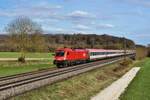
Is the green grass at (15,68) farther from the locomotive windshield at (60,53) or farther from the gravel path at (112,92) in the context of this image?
the gravel path at (112,92)

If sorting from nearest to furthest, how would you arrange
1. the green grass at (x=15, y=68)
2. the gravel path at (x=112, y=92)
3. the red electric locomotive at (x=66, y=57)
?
1. the gravel path at (x=112, y=92)
2. the green grass at (x=15, y=68)
3. the red electric locomotive at (x=66, y=57)

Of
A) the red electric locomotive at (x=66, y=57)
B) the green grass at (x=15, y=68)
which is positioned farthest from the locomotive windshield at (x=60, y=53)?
the green grass at (x=15, y=68)

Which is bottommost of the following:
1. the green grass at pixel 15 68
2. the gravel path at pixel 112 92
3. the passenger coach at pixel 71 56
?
the gravel path at pixel 112 92

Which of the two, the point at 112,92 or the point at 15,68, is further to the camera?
the point at 15,68

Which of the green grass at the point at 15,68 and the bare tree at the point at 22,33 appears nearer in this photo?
the green grass at the point at 15,68

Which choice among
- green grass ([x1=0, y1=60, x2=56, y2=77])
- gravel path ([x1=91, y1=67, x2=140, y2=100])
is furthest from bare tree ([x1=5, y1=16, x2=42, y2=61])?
gravel path ([x1=91, y1=67, x2=140, y2=100])

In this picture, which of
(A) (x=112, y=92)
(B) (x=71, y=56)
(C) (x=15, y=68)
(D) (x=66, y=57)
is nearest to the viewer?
(A) (x=112, y=92)

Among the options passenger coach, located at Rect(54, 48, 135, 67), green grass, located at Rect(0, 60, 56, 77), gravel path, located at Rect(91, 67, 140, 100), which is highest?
passenger coach, located at Rect(54, 48, 135, 67)

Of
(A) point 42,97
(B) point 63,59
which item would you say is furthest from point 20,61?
(A) point 42,97

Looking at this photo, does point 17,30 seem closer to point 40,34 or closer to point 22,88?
point 40,34

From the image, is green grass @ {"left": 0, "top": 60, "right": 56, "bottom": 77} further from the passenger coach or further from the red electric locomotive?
the passenger coach

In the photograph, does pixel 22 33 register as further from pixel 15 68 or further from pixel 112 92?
pixel 112 92

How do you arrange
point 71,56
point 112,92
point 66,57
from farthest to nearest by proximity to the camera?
point 71,56 < point 66,57 < point 112,92

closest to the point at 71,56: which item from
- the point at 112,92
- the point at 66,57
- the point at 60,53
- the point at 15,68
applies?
the point at 66,57
